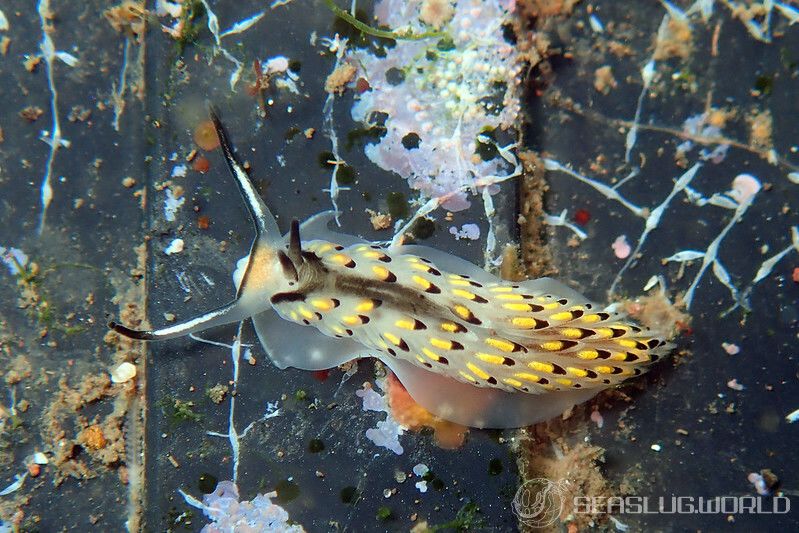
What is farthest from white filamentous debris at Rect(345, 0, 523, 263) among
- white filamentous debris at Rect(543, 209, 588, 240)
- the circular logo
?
the circular logo

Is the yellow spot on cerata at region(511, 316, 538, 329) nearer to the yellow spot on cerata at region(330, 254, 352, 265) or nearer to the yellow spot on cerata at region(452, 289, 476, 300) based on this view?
the yellow spot on cerata at region(452, 289, 476, 300)

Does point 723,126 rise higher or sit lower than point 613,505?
higher

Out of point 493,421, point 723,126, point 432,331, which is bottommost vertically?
point 493,421

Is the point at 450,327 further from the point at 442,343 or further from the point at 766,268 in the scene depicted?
the point at 766,268

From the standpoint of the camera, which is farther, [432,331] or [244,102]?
[244,102]

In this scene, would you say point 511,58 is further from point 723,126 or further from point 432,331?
point 432,331

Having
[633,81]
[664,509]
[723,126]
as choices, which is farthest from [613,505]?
[633,81]
